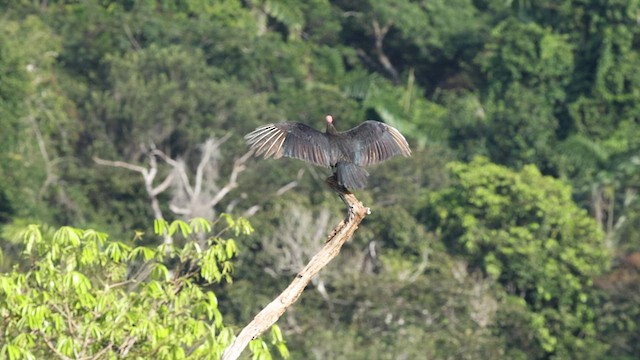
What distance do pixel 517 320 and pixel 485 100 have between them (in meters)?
12.8

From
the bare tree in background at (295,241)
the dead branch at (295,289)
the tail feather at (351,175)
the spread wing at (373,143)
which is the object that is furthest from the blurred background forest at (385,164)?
the dead branch at (295,289)

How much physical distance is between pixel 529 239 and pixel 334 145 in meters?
21.4

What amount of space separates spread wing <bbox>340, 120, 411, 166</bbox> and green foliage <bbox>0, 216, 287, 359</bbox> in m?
1.62

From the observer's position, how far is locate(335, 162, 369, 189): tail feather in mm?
12883

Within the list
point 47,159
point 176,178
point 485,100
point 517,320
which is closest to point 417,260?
point 517,320

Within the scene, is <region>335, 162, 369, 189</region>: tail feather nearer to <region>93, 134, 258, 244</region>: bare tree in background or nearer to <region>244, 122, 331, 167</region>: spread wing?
<region>244, 122, 331, 167</region>: spread wing

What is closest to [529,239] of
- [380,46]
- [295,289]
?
[380,46]

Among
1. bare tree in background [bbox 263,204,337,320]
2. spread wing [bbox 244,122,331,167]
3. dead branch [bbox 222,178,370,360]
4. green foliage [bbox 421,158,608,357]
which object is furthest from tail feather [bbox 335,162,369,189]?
green foliage [bbox 421,158,608,357]

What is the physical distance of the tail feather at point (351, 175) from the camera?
42.3 ft

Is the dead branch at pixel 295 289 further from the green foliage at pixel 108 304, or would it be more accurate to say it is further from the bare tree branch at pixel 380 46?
the bare tree branch at pixel 380 46

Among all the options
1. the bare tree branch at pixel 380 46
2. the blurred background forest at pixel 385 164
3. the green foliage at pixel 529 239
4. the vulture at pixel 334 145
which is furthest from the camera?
the bare tree branch at pixel 380 46

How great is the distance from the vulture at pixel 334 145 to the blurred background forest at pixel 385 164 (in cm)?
1520

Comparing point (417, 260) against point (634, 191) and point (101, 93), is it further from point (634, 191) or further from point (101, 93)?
point (101, 93)

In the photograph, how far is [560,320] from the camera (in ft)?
109
